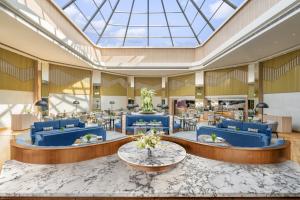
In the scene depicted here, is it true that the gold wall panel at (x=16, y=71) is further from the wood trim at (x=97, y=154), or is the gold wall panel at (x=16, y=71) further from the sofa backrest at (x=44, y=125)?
the wood trim at (x=97, y=154)

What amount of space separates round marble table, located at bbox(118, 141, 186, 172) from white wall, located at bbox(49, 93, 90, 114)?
11109 millimetres

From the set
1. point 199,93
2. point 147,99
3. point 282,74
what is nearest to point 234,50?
point 282,74

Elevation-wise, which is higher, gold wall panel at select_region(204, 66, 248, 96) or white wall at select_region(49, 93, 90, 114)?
gold wall panel at select_region(204, 66, 248, 96)

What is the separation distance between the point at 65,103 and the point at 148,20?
9326 mm

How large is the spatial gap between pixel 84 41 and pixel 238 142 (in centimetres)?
1144

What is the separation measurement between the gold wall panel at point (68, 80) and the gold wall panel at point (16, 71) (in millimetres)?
1572

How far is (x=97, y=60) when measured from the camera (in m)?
14.4

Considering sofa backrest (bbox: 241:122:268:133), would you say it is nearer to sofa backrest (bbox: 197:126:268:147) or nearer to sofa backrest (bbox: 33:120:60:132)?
sofa backrest (bbox: 197:126:268:147)

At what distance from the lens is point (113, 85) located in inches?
686

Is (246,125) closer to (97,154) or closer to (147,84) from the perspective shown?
(97,154)

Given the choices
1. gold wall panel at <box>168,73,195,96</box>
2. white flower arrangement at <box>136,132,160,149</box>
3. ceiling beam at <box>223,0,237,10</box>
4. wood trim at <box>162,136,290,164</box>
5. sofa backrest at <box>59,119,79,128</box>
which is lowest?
wood trim at <box>162,136,290,164</box>

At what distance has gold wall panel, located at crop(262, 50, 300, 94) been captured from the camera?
9.38m

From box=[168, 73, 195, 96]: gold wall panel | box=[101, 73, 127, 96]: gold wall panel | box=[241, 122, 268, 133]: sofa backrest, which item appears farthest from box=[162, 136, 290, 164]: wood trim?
box=[101, 73, 127, 96]: gold wall panel

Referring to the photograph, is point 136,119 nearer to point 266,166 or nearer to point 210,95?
point 266,166
